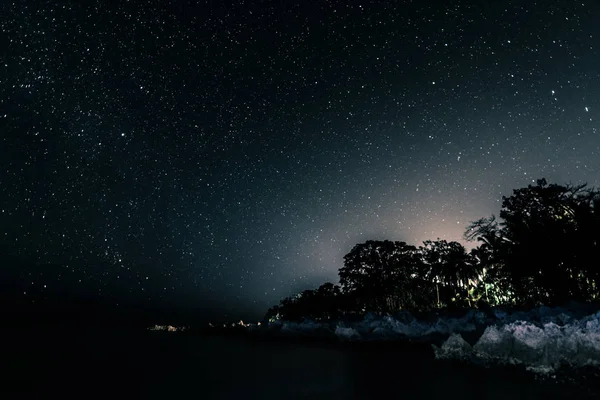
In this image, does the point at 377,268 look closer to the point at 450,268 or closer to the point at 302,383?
the point at 450,268

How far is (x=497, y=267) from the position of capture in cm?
4631

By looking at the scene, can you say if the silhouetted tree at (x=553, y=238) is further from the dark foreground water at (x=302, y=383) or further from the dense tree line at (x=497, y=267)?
the dark foreground water at (x=302, y=383)

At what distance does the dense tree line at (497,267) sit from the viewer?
104 feet

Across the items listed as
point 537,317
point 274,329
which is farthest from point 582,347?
point 274,329

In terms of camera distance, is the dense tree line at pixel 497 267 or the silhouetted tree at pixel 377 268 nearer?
the dense tree line at pixel 497 267

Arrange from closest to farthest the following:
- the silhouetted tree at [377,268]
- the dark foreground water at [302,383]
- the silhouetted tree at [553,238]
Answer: the dark foreground water at [302,383]
the silhouetted tree at [553,238]
the silhouetted tree at [377,268]

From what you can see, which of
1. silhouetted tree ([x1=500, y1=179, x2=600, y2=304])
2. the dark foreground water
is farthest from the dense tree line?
the dark foreground water

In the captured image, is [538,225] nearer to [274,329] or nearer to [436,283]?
[274,329]

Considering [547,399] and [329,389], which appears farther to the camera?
[329,389]

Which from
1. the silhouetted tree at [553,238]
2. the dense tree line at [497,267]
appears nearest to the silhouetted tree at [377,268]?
the dense tree line at [497,267]

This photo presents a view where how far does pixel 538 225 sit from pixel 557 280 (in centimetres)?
523

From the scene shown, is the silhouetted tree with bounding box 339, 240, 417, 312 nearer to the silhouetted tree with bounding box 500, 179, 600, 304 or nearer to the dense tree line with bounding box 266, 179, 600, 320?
the dense tree line with bounding box 266, 179, 600, 320

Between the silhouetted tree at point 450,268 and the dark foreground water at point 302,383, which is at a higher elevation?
the silhouetted tree at point 450,268

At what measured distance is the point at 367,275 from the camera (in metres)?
57.8
